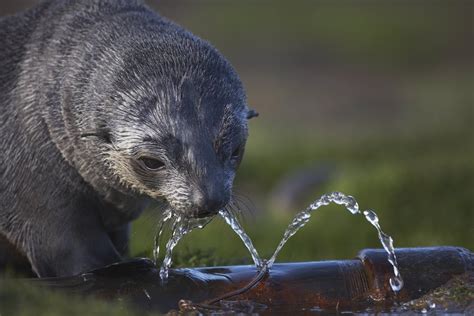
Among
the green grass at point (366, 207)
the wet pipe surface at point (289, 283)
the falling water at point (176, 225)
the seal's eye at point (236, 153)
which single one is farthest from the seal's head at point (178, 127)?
the green grass at point (366, 207)

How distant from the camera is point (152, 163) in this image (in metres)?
6.85

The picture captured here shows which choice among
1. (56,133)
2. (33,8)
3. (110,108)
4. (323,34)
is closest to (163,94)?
(110,108)

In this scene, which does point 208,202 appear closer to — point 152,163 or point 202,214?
point 202,214

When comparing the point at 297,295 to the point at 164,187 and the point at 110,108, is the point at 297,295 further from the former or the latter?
the point at 110,108

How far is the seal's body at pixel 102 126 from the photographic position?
6766 millimetres

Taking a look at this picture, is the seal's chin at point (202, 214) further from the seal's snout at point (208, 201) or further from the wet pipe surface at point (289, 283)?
the wet pipe surface at point (289, 283)

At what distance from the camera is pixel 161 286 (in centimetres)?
659

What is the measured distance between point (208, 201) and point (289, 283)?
2.25 feet

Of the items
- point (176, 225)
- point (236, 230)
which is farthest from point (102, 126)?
point (236, 230)

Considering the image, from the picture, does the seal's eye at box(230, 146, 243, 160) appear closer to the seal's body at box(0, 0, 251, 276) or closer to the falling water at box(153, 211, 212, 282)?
the seal's body at box(0, 0, 251, 276)

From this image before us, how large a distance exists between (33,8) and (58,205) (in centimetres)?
171

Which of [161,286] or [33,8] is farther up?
[33,8]

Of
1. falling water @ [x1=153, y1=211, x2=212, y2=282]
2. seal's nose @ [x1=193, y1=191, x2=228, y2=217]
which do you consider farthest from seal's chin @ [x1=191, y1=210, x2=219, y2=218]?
falling water @ [x1=153, y1=211, x2=212, y2=282]

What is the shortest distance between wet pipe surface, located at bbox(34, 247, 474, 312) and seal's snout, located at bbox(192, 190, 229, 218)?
1.37ft
